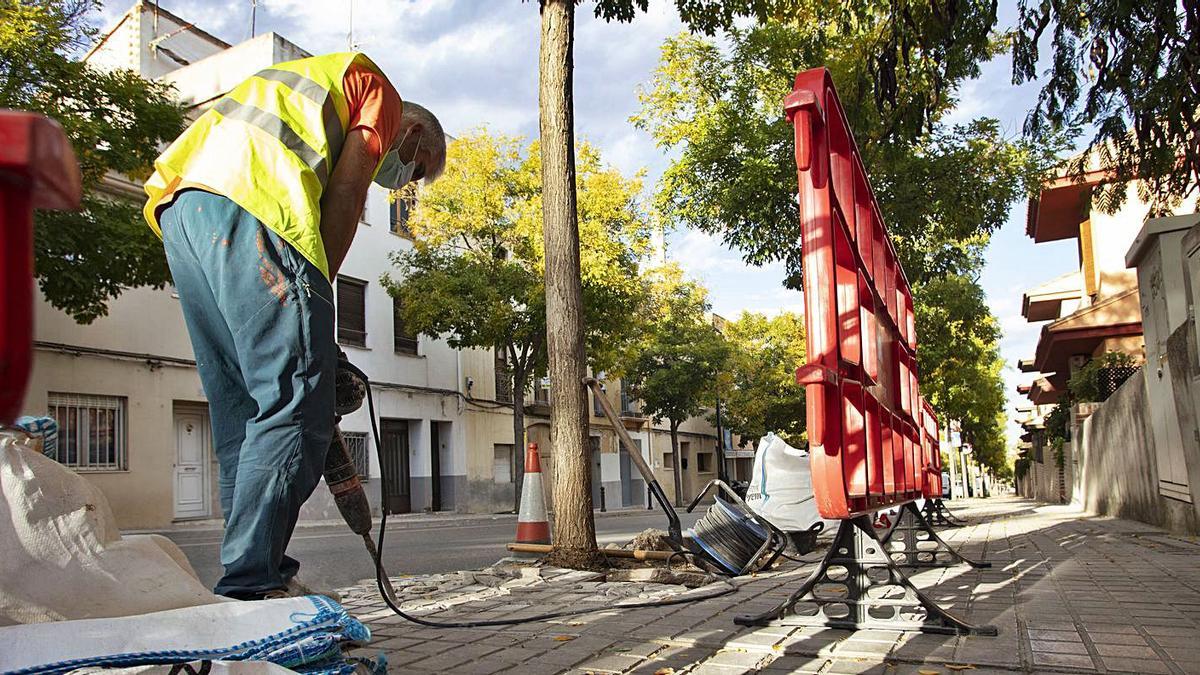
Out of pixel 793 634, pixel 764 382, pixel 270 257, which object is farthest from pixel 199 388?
pixel 764 382

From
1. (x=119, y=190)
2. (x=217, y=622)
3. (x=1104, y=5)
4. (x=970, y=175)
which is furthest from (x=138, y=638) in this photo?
(x=119, y=190)

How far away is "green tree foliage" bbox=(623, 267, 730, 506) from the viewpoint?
109ft

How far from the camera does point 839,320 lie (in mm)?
3125

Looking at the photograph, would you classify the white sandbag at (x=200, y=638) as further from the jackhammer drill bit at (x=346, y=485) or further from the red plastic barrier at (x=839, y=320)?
the red plastic barrier at (x=839, y=320)

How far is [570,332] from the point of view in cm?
614

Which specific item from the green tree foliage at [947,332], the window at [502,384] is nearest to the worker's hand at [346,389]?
the green tree foliage at [947,332]

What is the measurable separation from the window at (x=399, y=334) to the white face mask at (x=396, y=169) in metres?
21.3

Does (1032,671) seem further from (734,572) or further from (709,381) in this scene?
(709,381)

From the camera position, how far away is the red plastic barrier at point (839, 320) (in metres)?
2.98

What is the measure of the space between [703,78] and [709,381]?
20259 millimetres

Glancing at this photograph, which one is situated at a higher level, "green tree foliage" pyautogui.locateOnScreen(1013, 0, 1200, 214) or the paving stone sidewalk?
"green tree foliage" pyautogui.locateOnScreen(1013, 0, 1200, 214)

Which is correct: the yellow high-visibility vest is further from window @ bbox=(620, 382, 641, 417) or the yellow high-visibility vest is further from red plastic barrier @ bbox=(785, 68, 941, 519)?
window @ bbox=(620, 382, 641, 417)

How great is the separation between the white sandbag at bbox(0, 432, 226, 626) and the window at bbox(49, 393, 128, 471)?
15176 millimetres

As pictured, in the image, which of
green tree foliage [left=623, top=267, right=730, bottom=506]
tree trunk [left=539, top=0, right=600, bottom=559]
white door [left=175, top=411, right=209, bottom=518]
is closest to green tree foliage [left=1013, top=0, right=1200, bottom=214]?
tree trunk [left=539, top=0, right=600, bottom=559]
